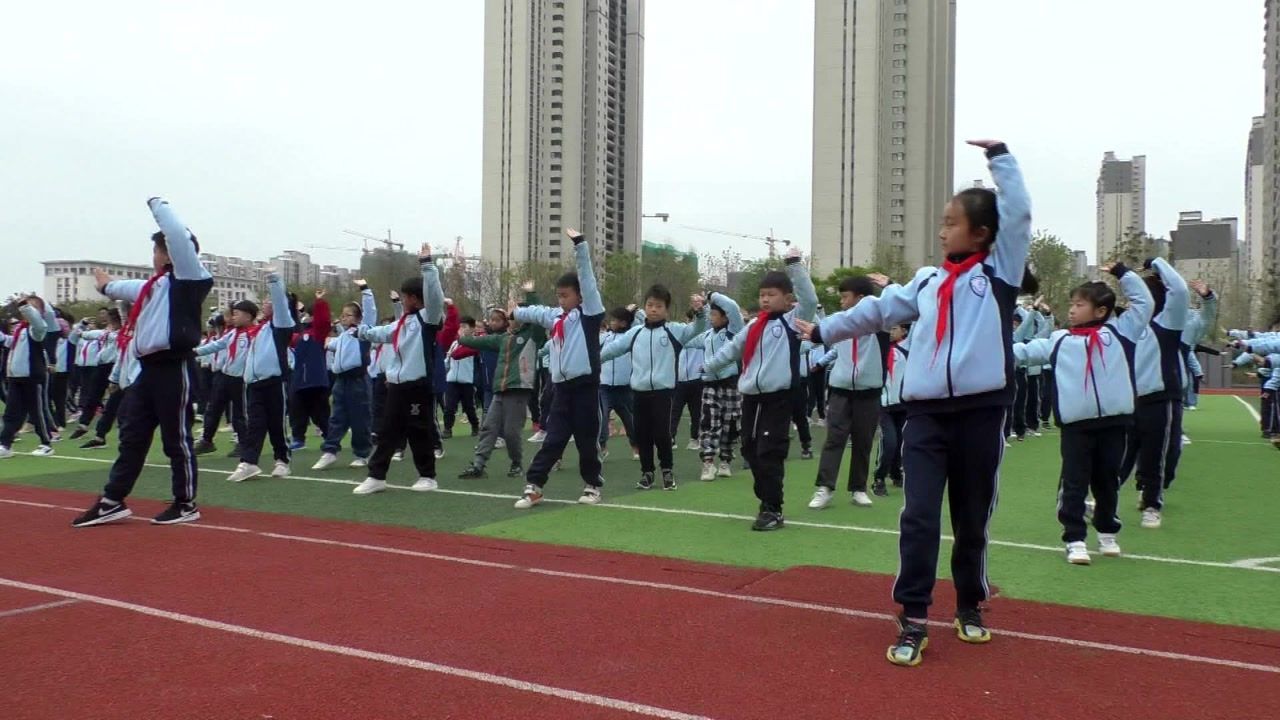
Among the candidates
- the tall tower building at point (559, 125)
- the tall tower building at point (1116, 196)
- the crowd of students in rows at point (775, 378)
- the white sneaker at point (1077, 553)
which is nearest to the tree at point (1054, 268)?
the crowd of students in rows at point (775, 378)

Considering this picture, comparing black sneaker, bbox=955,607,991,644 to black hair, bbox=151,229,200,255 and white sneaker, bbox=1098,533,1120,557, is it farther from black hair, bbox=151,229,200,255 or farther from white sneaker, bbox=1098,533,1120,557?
black hair, bbox=151,229,200,255

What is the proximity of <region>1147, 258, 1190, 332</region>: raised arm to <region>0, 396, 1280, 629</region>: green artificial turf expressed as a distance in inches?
65.0

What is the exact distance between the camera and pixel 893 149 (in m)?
109

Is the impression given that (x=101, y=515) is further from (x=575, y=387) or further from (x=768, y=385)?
(x=768, y=385)

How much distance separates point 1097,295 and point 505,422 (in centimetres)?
646

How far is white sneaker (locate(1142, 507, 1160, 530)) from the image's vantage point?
8.06m

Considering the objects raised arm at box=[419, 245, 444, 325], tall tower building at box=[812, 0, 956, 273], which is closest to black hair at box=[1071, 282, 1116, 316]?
raised arm at box=[419, 245, 444, 325]

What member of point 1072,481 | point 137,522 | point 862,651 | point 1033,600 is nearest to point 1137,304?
point 1072,481

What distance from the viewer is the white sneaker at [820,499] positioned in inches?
353

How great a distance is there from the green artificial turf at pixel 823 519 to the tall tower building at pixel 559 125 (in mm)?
88530

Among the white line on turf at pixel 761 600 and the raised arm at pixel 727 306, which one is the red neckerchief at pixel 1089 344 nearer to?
the white line on turf at pixel 761 600

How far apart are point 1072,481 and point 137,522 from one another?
7.21 meters

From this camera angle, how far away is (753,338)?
8.03 meters

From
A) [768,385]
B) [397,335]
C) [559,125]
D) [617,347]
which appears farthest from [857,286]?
[559,125]
